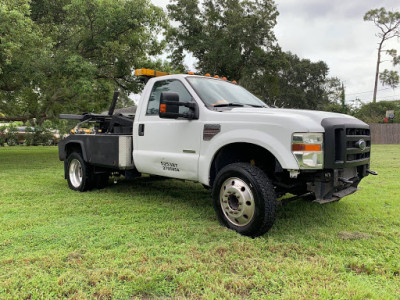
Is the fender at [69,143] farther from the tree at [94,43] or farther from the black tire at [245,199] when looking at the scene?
the tree at [94,43]

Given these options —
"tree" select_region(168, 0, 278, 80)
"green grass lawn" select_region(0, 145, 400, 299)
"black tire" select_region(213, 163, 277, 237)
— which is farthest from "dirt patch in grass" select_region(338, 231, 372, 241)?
"tree" select_region(168, 0, 278, 80)

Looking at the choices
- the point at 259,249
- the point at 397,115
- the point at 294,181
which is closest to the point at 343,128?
the point at 294,181

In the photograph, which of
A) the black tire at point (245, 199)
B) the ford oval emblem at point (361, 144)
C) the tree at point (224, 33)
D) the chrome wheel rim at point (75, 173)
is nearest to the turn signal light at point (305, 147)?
the black tire at point (245, 199)

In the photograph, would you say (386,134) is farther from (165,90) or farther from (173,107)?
(173,107)

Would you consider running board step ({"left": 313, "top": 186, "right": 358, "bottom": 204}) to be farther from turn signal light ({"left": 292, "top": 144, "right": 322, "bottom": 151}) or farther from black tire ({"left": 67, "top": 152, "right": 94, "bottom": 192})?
black tire ({"left": 67, "top": 152, "right": 94, "bottom": 192})

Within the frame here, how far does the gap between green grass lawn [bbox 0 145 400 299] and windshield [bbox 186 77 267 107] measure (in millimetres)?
1550

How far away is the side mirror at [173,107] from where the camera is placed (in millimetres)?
3846

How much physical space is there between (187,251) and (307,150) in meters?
1.54

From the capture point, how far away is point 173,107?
13.3 feet

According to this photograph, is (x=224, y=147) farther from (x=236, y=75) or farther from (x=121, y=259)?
(x=236, y=75)

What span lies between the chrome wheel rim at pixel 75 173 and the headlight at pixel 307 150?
14.3 feet

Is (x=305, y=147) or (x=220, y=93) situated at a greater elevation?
(x=220, y=93)

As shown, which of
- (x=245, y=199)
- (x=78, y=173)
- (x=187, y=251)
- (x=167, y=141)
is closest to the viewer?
(x=187, y=251)

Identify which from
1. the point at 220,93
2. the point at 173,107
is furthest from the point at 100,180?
the point at 220,93
